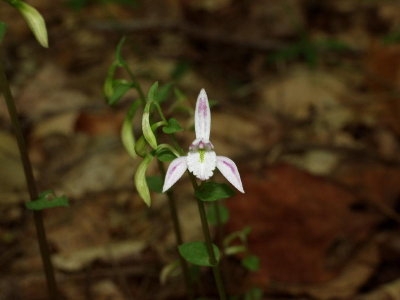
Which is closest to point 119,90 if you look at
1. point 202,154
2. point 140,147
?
point 140,147

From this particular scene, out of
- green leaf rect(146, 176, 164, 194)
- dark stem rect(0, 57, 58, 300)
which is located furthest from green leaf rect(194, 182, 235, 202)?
dark stem rect(0, 57, 58, 300)

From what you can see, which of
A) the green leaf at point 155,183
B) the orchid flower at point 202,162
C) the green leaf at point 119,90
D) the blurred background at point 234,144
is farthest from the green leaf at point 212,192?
the blurred background at point 234,144

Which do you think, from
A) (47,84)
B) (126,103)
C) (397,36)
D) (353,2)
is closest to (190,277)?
(126,103)

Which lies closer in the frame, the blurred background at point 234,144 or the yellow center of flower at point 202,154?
the yellow center of flower at point 202,154

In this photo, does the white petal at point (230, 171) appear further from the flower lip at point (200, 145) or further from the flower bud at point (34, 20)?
the flower bud at point (34, 20)

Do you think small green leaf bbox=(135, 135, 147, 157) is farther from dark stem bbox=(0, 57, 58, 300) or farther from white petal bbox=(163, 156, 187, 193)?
dark stem bbox=(0, 57, 58, 300)

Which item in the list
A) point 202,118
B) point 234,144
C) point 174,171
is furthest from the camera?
point 234,144

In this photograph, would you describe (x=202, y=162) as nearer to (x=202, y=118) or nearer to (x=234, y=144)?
(x=202, y=118)

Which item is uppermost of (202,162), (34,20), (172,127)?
(34,20)
